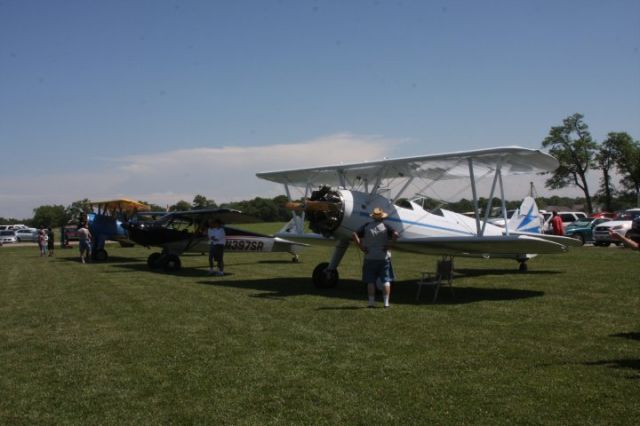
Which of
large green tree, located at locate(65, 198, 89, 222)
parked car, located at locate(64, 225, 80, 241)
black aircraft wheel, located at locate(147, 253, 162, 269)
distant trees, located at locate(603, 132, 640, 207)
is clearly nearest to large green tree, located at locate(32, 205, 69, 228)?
large green tree, located at locate(65, 198, 89, 222)

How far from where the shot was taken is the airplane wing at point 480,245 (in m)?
10.4

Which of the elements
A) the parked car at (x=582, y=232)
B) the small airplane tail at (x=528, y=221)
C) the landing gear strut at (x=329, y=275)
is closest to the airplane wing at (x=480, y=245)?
the landing gear strut at (x=329, y=275)

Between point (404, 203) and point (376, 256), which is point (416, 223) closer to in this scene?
point (404, 203)

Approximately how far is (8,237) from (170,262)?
41.4 metres

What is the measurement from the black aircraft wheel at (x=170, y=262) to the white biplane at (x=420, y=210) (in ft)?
18.8

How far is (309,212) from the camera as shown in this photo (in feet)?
39.0

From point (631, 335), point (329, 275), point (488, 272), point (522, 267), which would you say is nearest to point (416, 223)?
point (329, 275)

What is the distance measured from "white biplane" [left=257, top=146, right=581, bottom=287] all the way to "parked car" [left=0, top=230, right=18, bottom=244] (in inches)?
1839

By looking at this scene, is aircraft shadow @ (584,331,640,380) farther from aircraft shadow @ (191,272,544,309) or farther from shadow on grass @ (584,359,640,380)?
aircraft shadow @ (191,272,544,309)

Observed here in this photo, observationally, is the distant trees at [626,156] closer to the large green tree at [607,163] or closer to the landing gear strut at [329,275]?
the large green tree at [607,163]

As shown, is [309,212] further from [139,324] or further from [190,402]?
[190,402]

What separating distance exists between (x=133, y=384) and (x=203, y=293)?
6.70 meters

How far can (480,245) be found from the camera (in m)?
11.1

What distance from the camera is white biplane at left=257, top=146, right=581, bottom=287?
36.2 feet
